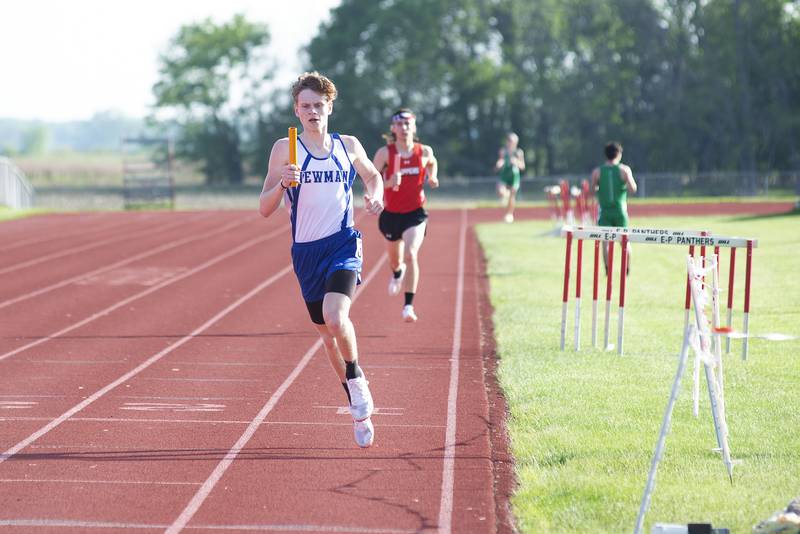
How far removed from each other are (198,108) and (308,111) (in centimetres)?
6844

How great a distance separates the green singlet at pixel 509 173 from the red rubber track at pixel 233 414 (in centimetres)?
1052

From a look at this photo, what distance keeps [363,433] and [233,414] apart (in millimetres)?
1472

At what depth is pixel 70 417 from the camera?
7.86 meters

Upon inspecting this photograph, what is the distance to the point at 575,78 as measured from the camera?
5638 centimetres

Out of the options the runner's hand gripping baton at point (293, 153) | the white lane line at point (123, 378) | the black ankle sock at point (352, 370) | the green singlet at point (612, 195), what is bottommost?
the white lane line at point (123, 378)

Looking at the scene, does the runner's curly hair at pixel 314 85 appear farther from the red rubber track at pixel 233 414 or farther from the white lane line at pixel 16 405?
the white lane line at pixel 16 405

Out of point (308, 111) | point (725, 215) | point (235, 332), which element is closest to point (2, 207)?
point (725, 215)

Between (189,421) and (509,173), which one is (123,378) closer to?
(189,421)

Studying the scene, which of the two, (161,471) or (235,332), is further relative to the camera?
(235,332)

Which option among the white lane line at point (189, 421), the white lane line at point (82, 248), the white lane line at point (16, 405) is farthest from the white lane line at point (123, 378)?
the white lane line at point (82, 248)

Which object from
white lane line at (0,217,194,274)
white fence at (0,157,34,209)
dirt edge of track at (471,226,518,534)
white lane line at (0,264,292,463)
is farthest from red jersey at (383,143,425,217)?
white fence at (0,157,34,209)

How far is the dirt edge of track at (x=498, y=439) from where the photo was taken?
5594mm

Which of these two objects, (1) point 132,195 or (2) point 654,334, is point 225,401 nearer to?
(2) point 654,334

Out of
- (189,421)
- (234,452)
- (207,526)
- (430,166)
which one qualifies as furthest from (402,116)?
(207,526)
